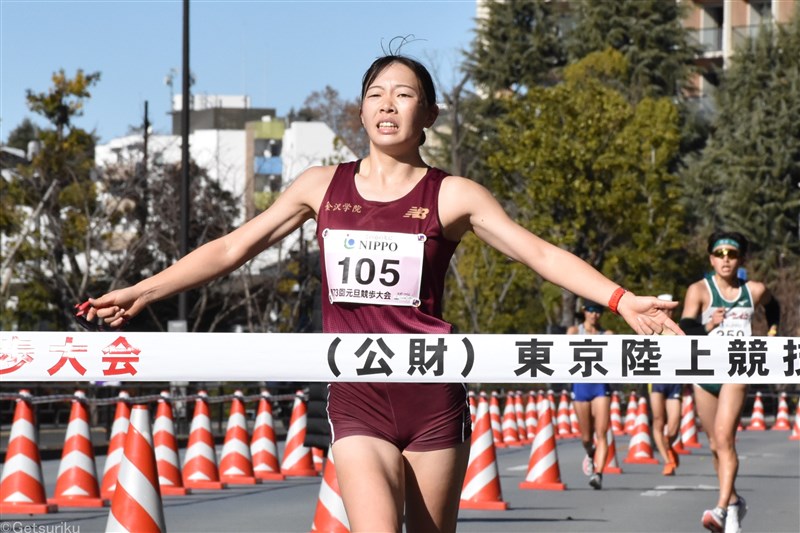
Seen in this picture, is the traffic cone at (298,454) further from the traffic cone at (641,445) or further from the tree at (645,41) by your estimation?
the tree at (645,41)

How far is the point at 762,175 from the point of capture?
66812 millimetres

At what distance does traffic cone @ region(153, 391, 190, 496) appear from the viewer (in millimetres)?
15188

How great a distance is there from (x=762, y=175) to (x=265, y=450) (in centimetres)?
5101

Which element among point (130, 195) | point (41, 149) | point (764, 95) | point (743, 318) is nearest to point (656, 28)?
point (764, 95)

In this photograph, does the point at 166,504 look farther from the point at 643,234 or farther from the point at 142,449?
the point at 643,234

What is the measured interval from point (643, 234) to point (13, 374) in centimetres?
5059

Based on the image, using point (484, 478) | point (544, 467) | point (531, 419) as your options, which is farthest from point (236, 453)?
point (531, 419)

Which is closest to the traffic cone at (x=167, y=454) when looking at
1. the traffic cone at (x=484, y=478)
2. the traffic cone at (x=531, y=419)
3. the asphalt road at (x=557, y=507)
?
the asphalt road at (x=557, y=507)

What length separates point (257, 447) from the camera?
60.8 feet

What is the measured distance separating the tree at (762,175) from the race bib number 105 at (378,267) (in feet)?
201

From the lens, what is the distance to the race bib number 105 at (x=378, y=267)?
18.3ft

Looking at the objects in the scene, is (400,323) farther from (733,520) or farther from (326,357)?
(733,520)

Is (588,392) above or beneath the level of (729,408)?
beneath

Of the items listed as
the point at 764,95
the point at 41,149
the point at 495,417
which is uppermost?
the point at 764,95
